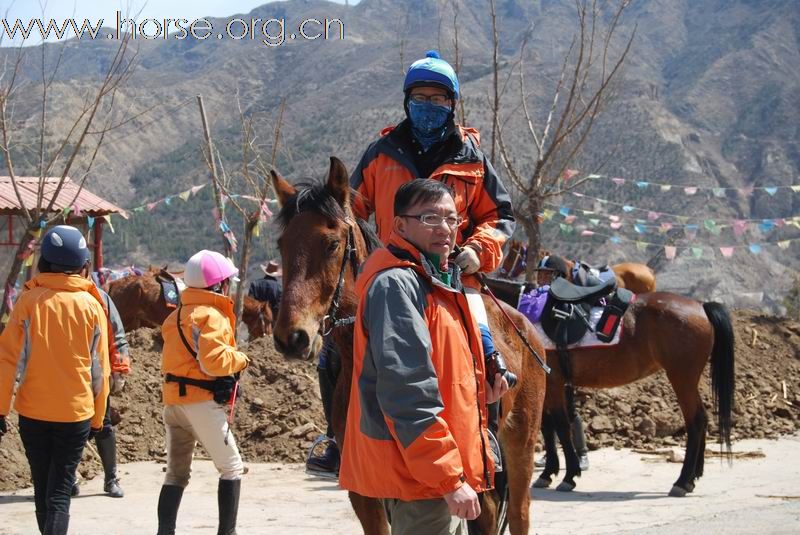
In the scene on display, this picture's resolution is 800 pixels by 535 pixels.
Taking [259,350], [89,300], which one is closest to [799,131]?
[259,350]

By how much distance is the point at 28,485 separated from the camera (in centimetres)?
837

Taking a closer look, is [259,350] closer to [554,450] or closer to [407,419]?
[554,450]

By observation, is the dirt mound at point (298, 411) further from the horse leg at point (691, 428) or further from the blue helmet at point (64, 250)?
the blue helmet at point (64, 250)

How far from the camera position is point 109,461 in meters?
8.02

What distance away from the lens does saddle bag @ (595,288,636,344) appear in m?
9.24

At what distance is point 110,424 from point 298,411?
9.60 ft

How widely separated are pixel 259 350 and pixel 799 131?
75543 mm

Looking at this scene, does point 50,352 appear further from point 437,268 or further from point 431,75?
point 437,268

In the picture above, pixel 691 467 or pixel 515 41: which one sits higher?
pixel 515 41

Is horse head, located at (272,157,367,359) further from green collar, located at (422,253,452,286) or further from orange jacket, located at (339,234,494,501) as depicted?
green collar, located at (422,253,452,286)

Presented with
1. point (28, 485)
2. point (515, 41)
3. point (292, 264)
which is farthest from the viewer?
point (515, 41)

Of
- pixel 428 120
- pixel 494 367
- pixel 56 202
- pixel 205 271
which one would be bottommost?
pixel 494 367

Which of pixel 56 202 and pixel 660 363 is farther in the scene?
pixel 56 202

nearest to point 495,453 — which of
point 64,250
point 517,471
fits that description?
point 517,471
